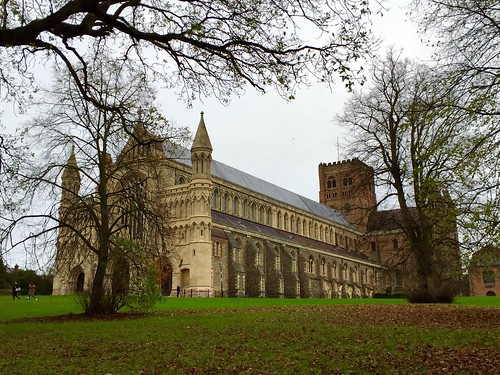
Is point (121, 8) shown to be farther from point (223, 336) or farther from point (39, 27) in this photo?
point (223, 336)

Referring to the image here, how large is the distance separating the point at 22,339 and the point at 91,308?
5.96 meters

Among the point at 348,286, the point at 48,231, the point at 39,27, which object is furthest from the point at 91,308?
the point at 348,286

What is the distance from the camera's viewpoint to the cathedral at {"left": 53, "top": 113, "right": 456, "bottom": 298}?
43969mm

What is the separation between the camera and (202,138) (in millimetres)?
46844

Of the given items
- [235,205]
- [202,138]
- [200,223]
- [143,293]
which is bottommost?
[143,293]

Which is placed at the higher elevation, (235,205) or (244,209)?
(235,205)

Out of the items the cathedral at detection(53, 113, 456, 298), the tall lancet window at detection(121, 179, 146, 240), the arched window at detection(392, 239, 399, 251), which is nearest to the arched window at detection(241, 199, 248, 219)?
the cathedral at detection(53, 113, 456, 298)

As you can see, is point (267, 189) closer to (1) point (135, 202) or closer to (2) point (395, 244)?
(2) point (395, 244)

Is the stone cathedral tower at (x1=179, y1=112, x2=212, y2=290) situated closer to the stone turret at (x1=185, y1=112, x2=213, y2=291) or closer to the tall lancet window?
the stone turret at (x1=185, y1=112, x2=213, y2=291)

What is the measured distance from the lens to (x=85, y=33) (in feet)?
28.9

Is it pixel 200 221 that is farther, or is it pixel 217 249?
pixel 217 249

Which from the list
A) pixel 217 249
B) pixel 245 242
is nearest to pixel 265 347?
pixel 217 249

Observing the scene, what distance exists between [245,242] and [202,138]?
1171 cm

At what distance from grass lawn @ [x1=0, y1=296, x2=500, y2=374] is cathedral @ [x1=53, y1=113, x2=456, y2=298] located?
471 inches
